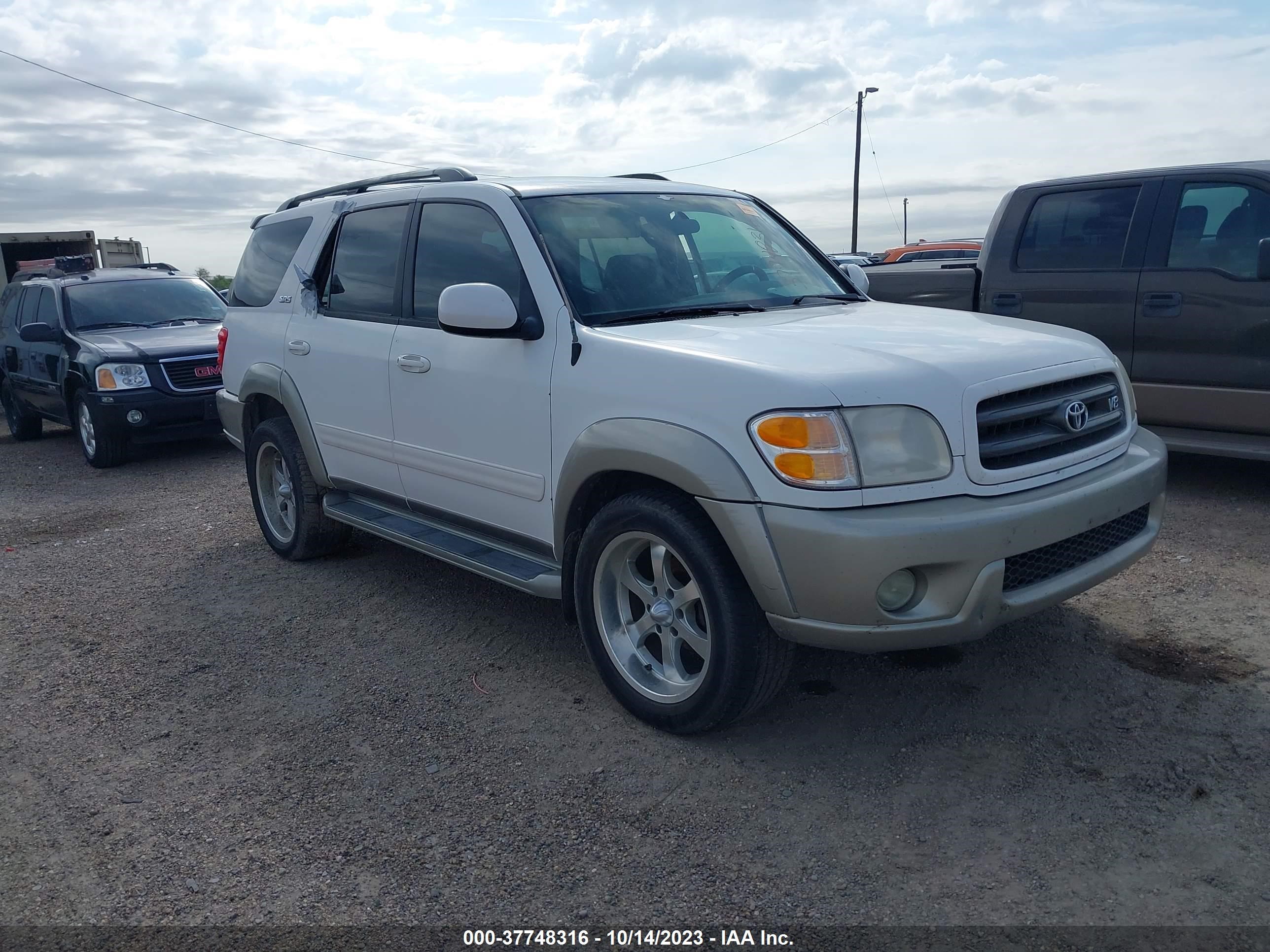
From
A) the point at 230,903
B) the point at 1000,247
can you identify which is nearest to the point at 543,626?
Result: the point at 230,903

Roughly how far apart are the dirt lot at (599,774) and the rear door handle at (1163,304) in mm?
1657

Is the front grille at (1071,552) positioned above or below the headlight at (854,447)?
below

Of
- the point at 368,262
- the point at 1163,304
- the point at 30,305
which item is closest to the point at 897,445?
the point at 368,262

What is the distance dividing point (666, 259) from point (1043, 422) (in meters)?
1.62

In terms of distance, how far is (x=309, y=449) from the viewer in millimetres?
5398

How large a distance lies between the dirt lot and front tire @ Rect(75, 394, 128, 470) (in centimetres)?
472

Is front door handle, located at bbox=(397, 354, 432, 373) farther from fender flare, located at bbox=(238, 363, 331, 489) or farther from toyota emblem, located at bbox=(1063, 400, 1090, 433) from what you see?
toyota emblem, located at bbox=(1063, 400, 1090, 433)

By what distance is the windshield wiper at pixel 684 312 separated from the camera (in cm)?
386

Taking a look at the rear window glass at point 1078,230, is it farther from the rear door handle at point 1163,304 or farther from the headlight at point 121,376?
the headlight at point 121,376

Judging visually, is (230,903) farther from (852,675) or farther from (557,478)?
(852,675)

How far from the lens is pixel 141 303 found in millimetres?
10883

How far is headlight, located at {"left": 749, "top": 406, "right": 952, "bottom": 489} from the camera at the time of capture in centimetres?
301

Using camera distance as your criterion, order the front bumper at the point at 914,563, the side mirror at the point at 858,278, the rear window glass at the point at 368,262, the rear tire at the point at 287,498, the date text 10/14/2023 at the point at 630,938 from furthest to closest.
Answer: the rear tire at the point at 287,498 → the side mirror at the point at 858,278 → the rear window glass at the point at 368,262 → the front bumper at the point at 914,563 → the date text 10/14/2023 at the point at 630,938

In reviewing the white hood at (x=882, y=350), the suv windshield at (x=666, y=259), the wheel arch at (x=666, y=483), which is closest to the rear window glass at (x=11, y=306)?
the suv windshield at (x=666, y=259)
